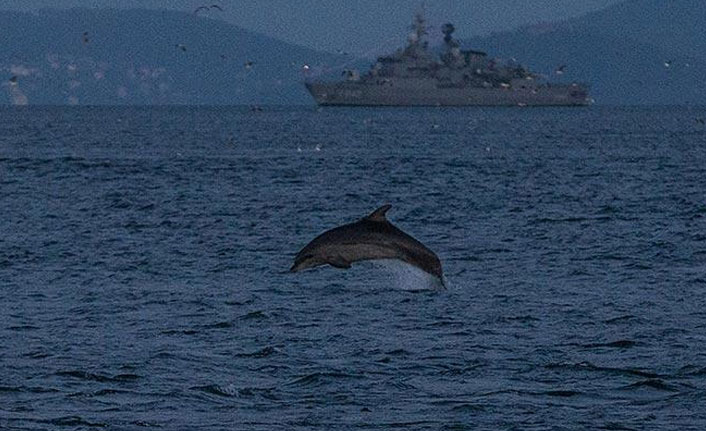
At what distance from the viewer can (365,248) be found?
22625 mm

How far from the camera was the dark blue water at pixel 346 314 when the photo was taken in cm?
2162

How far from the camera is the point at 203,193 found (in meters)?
69.2

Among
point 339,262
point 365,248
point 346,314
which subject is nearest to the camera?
point 339,262

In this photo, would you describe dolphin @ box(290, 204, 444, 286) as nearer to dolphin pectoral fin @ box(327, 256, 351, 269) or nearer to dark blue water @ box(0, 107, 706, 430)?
dolphin pectoral fin @ box(327, 256, 351, 269)

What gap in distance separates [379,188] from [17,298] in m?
42.9

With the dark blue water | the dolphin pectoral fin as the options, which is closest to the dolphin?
the dolphin pectoral fin

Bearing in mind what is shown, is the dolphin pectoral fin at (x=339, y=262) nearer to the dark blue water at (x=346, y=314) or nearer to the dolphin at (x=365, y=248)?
the dolphin at (x=365, y=248)

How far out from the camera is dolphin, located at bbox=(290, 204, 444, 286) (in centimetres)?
2233

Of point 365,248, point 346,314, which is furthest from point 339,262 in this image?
point 346,314

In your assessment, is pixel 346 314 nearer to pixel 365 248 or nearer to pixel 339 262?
pixel 365 248

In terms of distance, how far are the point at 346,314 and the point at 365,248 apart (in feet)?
25.5

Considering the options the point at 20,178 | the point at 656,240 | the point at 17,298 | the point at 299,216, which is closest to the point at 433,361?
the point at 17,298

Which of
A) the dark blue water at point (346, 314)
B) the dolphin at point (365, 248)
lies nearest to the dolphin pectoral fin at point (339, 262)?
the dolphin at point (365, 248)

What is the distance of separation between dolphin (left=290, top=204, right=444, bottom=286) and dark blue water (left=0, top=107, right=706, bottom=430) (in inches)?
72.2
